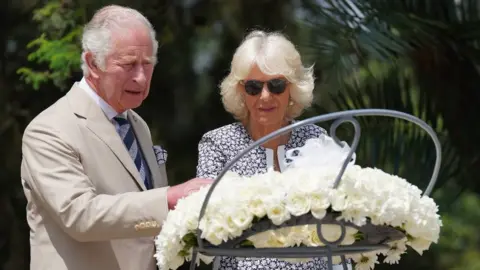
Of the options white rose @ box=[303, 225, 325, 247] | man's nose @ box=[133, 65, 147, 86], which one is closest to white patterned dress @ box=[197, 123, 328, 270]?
man's nose @ box=[133, 65, 147, 86]

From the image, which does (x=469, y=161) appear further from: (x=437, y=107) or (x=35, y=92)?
(x=35, y=92)

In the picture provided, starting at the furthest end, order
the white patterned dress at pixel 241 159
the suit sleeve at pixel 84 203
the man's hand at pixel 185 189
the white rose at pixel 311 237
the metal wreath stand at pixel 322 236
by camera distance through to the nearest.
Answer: the white patterned dress at pixel 241 159 < the suit sleeve at pixel 84 203 < the man's hand at pixel 185 189 < the white rose at pixel 311 237 < the metal wreath stand at pixel 322 236

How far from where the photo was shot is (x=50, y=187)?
134 inches

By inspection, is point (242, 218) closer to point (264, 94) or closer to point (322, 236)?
point (322, 236)

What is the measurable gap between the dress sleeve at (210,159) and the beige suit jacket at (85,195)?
0.17 m

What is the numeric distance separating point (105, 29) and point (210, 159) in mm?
570

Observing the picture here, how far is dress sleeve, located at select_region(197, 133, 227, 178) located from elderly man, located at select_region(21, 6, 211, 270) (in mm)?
176

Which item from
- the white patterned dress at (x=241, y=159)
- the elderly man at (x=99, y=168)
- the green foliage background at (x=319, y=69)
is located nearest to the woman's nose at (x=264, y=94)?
the white patterned dress at (x=241, y=159)

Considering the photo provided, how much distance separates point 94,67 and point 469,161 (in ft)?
15.8

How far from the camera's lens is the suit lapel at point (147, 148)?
384cm

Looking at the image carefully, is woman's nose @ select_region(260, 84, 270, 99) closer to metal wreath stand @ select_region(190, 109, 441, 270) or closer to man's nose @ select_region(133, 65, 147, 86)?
man's nose @ select_region(133, 65, 147, 86)

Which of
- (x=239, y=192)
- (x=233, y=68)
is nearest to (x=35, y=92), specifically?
(x=233, y=68)

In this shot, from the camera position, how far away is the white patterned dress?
373cm

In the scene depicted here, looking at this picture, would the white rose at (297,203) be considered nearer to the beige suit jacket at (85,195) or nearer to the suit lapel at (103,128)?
the beige suit jacket at (85,195)
